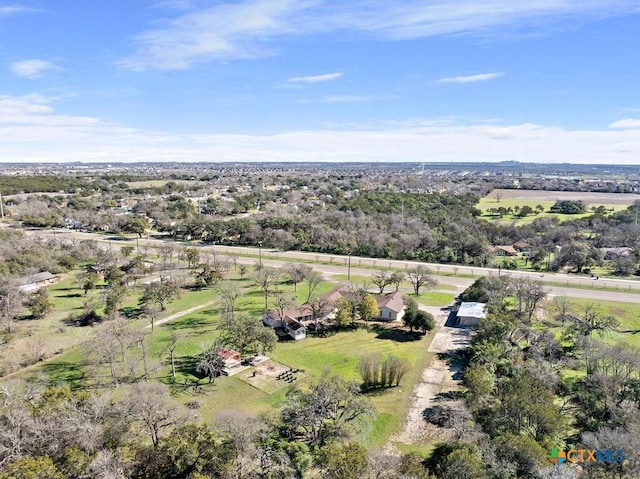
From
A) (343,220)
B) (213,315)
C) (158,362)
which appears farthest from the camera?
(343,220)

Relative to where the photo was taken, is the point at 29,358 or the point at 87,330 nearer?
the point at 29,358

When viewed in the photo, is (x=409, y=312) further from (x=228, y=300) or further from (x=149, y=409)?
(x=149, y=409)

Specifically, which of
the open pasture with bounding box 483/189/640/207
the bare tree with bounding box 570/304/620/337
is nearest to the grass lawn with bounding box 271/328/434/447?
the bare tree with bounding box 570/304/620/337

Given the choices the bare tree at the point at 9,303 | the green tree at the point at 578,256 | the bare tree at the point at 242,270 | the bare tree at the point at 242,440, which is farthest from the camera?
the green tree at the point at 578,256

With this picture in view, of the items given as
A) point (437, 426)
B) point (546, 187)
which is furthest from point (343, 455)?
point (546, 187)

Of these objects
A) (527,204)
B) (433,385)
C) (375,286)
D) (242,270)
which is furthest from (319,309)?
(527,204)

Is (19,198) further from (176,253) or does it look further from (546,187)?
(546,187)

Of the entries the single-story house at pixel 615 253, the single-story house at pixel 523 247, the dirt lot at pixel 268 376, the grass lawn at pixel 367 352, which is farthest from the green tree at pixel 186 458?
the single-story house at pixel 615 253

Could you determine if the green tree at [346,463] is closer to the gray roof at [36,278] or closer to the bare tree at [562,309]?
the bare tree at [562,309]
